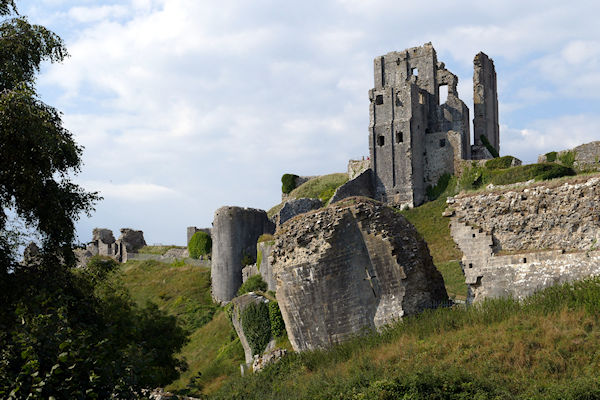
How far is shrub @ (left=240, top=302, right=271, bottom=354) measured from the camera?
936 inches

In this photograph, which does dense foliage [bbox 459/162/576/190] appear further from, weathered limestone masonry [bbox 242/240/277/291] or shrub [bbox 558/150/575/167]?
weathered limestone masonry [bbox 242/240/277/291]

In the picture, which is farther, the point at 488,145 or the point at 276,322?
the point at 488,145

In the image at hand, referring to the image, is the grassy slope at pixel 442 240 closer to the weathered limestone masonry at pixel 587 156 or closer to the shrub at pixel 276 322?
the shrub at pixel 276 322

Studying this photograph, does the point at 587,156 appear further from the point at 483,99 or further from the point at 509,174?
the point at 483,99

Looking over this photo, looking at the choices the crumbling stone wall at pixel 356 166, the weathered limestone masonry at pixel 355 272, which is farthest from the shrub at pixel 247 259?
the crumbling stone wall at pixel 356 166

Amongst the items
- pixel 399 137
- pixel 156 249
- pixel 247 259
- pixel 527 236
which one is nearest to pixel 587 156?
pixel 399 137

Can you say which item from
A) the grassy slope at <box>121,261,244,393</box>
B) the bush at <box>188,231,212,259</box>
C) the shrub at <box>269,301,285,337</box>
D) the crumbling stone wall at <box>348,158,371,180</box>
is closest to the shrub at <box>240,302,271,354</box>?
the shrub at <box>269,301,285,337</box>

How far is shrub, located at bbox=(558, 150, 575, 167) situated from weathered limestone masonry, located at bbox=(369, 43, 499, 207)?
333 inches

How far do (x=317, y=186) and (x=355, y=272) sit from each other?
134ft

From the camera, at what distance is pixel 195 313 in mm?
34312

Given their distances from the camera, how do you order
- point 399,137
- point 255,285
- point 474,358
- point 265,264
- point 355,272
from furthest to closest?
point 399,137, point 265,264, point 255,285, point 355,272, point 474,358

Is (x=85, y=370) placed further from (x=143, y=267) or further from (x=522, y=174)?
(x=143, y=267)

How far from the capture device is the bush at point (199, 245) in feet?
146

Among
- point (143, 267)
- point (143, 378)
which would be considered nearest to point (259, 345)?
point (143, 378)
